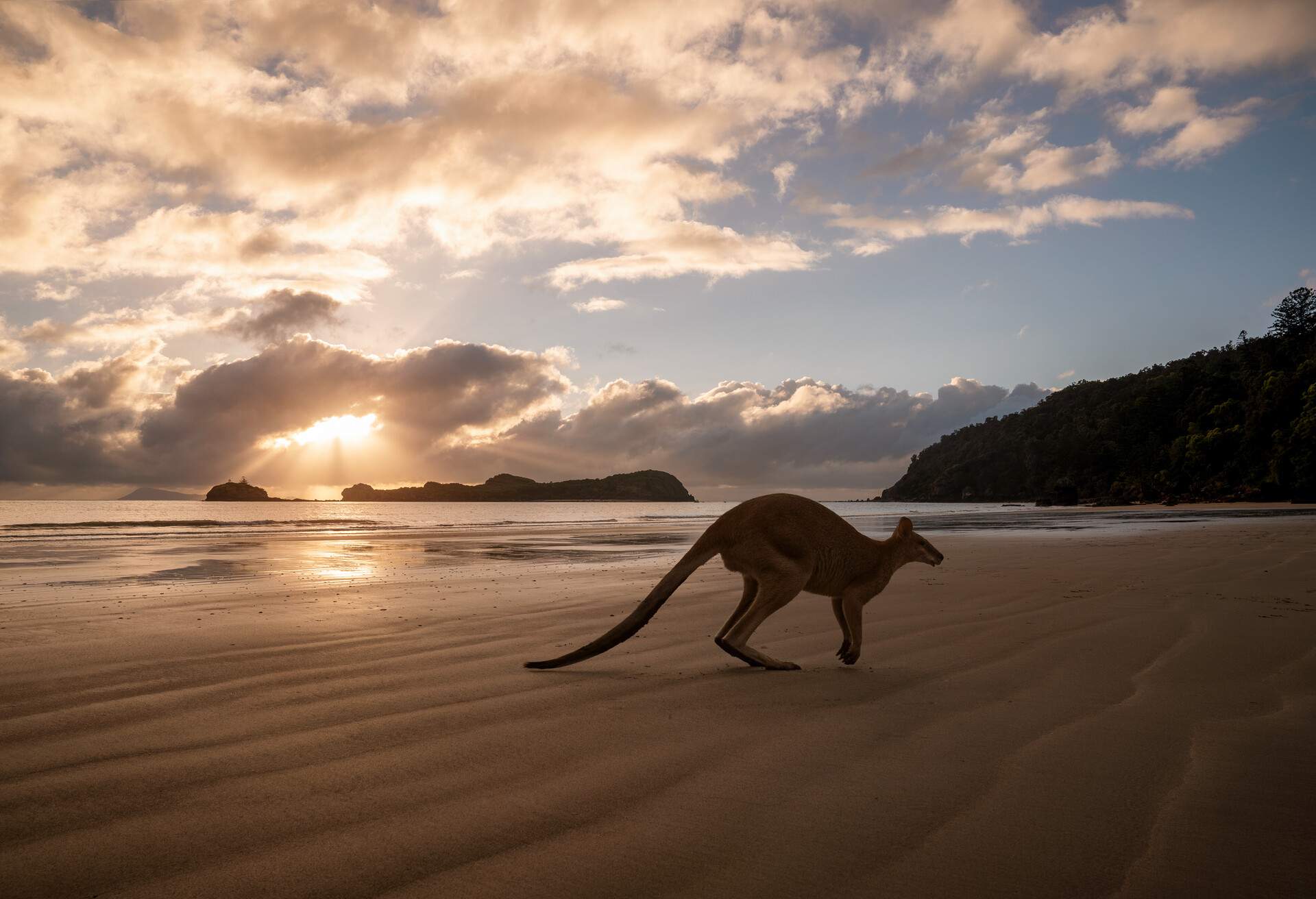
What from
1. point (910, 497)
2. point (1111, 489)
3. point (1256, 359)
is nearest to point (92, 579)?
point (1111, 489)

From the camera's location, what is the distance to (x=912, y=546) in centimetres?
558

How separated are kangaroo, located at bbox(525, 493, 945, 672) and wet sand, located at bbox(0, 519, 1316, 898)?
199 millimetres

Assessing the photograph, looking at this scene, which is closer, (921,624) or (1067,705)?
(1067,705)

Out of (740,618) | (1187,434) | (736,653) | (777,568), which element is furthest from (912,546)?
(1187,434)

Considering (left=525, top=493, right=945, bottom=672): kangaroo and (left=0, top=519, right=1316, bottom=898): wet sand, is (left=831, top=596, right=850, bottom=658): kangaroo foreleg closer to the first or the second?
(left=525, top=493, right=945, bottom=672): kangaroo

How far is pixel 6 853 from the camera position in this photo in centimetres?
219

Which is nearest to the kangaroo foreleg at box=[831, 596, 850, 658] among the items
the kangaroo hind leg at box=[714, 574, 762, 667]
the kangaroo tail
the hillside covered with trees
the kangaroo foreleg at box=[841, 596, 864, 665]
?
the kangaroo foreleg at box=[841, 596, 864, 665]

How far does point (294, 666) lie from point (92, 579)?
8477 millimetres

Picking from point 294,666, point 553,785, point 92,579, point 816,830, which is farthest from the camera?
point 92,579

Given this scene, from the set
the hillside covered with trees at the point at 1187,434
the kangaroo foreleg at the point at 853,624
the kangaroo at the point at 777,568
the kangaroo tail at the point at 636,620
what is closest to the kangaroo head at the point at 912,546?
the kangaroo at the point at 777,568

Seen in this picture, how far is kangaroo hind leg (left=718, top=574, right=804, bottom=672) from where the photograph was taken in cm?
476

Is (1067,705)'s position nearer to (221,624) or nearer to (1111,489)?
(221,624)

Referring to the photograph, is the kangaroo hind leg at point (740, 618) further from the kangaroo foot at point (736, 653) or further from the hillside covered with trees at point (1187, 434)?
the hillside covered with trees at point (1187, 434)

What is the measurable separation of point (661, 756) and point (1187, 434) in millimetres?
76180
